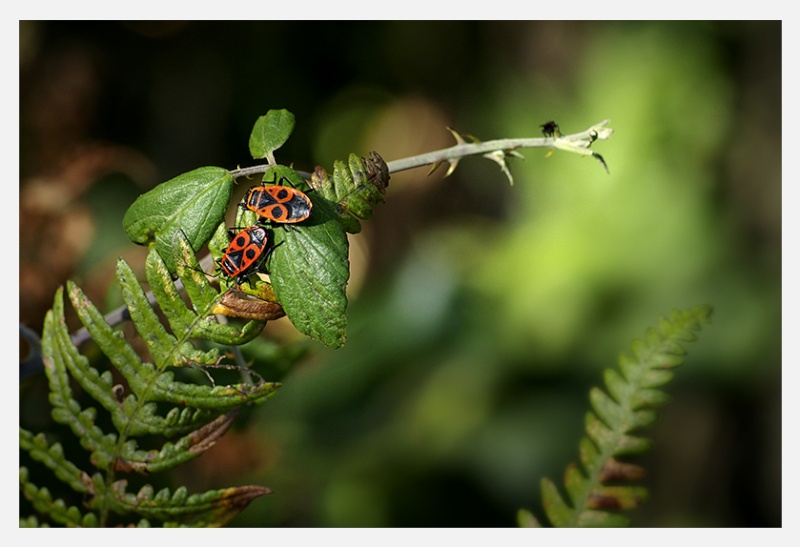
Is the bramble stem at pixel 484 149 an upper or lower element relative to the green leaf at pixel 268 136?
lower

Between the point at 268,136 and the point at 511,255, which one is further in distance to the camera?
the point at 511,255

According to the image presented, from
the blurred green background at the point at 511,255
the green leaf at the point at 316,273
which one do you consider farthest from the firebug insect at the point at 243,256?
the blurred green background at the point at 511,255

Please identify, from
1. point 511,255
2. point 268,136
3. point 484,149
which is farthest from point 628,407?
point 511,255

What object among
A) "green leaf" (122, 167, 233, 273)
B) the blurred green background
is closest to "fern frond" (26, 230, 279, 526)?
"green leaf" (122, 167, 233, 273)

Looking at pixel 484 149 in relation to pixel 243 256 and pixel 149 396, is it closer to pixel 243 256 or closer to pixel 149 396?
pixel 243 256

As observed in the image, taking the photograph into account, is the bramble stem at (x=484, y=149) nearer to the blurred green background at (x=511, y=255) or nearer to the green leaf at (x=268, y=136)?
the green leaf at (x=268, y=136)

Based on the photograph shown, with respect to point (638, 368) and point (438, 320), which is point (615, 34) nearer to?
point (438, 320)

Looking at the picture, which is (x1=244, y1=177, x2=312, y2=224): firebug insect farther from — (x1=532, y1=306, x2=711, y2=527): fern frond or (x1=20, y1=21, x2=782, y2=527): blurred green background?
(x1=20, y1=21, x2=782, y2=527): blurred green background

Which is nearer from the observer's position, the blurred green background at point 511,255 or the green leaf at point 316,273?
the green leaf at point 316,273
